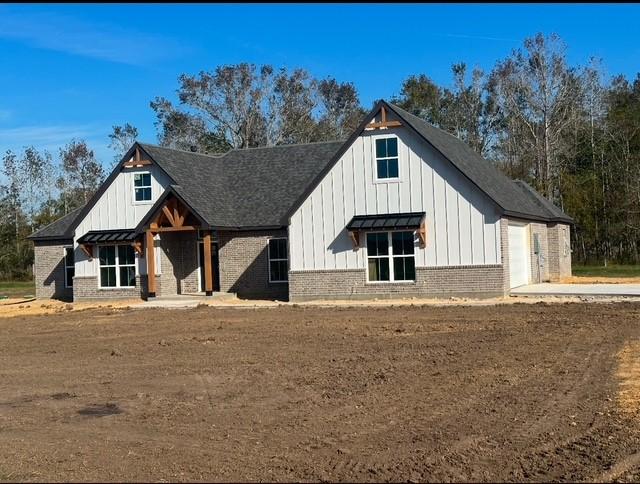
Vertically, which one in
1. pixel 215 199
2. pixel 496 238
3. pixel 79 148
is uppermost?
pixel 79 148

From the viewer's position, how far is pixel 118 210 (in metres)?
31.4

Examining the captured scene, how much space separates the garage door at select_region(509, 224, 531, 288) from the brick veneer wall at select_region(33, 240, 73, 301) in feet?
63.4

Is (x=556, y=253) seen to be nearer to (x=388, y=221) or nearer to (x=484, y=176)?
(x=484, y=176)

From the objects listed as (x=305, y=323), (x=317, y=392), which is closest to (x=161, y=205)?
(x=305, y=323)

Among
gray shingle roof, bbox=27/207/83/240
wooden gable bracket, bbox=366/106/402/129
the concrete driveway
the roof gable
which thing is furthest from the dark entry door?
the concrete driveway

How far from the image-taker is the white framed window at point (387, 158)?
2648 cm

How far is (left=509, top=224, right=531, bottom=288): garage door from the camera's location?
27.4 metres

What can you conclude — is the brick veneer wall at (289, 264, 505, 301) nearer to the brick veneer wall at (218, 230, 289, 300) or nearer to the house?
the house

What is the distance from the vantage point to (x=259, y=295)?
29.8 metres

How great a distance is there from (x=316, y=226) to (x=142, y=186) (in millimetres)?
8396

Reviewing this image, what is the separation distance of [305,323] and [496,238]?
842cm

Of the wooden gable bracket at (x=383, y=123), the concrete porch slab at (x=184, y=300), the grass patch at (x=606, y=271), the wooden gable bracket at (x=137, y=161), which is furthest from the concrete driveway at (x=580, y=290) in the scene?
the wooden gable bracket at (x=137, y=161)

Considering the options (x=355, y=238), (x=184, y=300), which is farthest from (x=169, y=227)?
(x=355, y=238)

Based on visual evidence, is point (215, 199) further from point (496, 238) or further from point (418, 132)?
point (496, 238)
